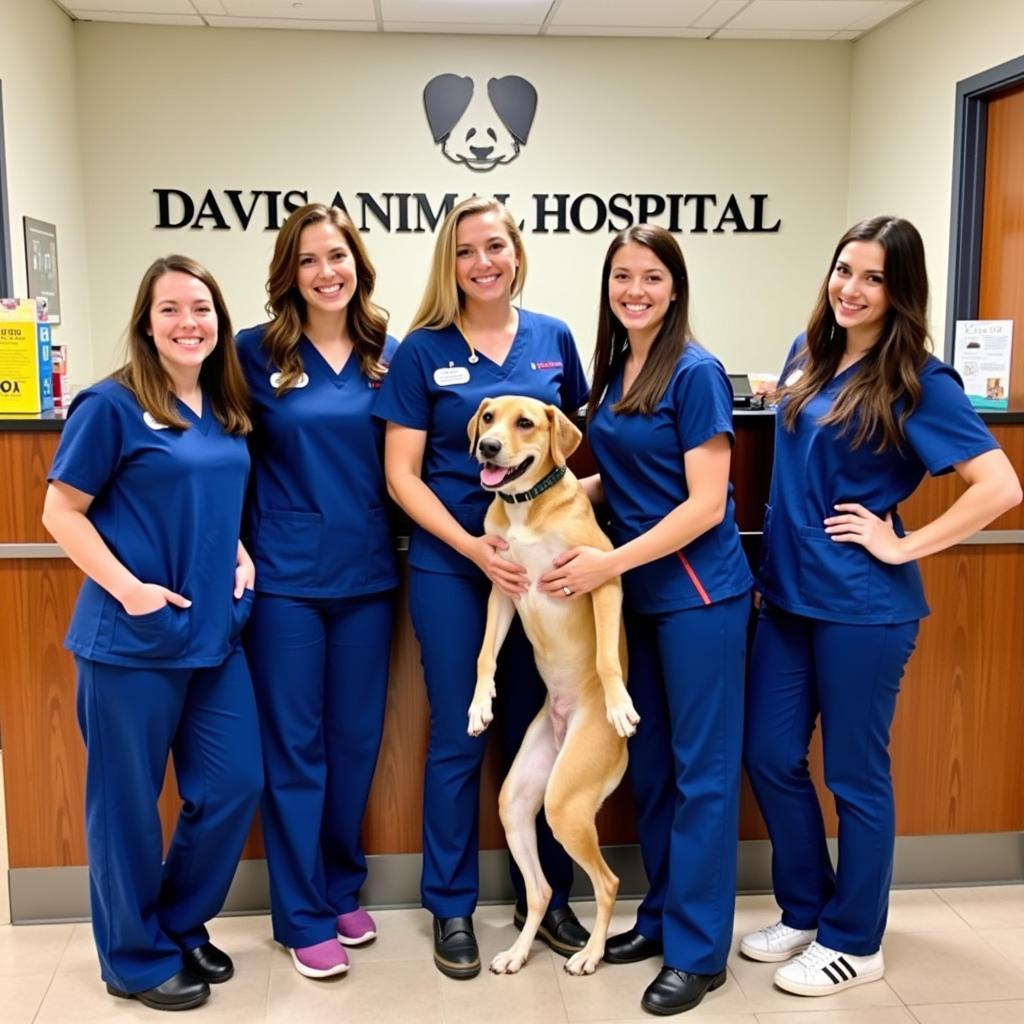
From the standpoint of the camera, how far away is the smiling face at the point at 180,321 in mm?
1986

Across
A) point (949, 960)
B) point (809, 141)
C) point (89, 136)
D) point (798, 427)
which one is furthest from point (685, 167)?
point (949, 960)

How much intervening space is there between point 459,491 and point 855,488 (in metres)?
0.79

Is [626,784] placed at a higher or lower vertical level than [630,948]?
higher

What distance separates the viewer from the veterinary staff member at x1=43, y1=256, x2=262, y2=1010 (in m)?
1.93

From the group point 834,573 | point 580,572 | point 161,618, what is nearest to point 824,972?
point 834,573

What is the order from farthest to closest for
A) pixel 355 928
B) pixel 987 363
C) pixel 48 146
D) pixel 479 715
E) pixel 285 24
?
1. pixel 285 24
2. pixel 48 146
3. pixel 987 363
4. pixel 355 928
5. pixel 479 715

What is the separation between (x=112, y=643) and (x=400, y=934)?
1009mm

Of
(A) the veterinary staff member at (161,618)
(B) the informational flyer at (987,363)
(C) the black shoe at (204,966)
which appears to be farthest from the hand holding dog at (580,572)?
(B) the informational flyer at (987,363)

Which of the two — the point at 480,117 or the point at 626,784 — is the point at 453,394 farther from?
the point at 480,117

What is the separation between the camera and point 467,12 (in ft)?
17.0

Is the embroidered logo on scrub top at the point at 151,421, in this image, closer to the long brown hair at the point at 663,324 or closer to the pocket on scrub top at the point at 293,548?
the pocket on scrub top at the point at 293,548

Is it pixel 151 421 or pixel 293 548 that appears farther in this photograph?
pixel 293 548

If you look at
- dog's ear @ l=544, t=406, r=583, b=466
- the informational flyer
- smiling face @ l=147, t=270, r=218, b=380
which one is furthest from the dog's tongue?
the informational flyer

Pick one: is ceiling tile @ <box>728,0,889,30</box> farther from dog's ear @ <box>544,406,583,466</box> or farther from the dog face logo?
dog's ear @ <box>544,406,583,466</box>
